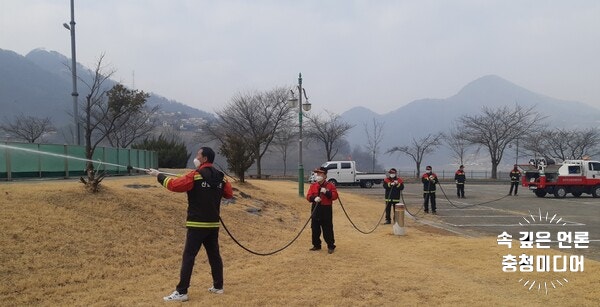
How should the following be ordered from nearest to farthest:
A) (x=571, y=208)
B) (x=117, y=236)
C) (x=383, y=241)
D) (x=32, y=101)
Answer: (x=117, y=236), (x=383, y=241), (x=571, y=208), (x=32, y=101)

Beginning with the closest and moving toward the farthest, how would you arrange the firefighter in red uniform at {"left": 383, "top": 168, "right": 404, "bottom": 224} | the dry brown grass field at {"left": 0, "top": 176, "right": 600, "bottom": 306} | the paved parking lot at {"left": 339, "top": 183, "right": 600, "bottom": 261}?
the dry brown grass field at {"left": 0, "top": 176, "right": 600, "bottom": 306}, the paved parking lot at {"left": 339, "top": 183, "right": 600, "bottom": 261}, the firefighter in red uniform at {"left": 383, "top": 168, "right": 404, "bottom": 224}

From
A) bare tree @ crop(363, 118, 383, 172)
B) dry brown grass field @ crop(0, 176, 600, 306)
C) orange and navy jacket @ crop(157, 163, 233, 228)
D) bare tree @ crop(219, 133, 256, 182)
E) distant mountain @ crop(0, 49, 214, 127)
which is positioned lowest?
dry brown grass field @ crop(0, 176, 600, 306)

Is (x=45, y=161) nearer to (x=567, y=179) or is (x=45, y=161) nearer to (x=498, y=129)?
(x=567, y=179)

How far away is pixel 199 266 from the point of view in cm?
719

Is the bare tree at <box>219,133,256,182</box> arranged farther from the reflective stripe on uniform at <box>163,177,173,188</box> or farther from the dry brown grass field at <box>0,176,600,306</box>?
the reflective stripe on uniform at <box>163,177,173,188</box>

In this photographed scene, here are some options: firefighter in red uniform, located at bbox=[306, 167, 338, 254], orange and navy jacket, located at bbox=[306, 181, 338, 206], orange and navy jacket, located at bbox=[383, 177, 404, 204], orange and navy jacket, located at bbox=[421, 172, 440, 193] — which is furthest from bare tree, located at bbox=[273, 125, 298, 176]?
firefighter in red uniform, located at bbox=[306, 167, 338, 254]

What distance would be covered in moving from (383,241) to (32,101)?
13176 cm

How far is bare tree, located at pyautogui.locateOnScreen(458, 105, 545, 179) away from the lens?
52.1 meters

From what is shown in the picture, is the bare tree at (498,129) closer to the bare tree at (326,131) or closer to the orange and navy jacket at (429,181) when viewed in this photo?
the bare tree at (326,131)

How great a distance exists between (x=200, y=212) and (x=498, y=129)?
53492 mm

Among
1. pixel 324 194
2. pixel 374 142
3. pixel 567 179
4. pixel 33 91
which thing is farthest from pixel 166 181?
pixel 33 91

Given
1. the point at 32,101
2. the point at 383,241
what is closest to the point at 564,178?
the point at 383,241

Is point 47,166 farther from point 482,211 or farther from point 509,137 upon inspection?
point 509,137

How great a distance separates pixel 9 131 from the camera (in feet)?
137
